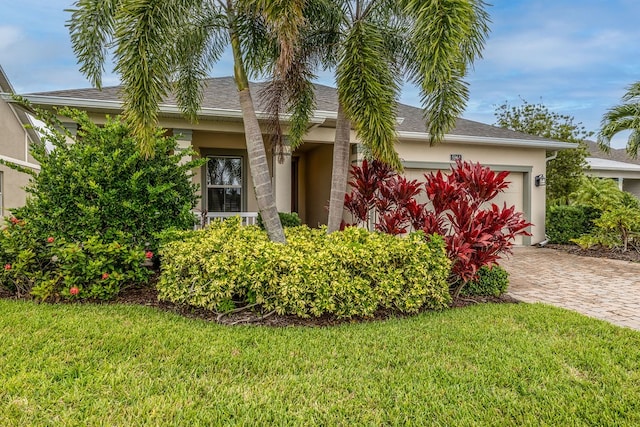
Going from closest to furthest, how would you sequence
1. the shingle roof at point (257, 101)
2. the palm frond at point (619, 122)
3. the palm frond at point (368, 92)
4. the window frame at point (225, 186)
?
the palm frond at point (368, 92) < the shingle roof at point (257, 101) < the window frame at point (225, 186) < the palm frond at point (619, 122)

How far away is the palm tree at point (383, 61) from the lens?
423cm

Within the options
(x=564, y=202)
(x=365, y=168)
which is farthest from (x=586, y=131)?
(x=365, y=168)

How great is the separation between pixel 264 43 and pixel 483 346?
18.5 feet

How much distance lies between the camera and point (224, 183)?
1041 centimetres

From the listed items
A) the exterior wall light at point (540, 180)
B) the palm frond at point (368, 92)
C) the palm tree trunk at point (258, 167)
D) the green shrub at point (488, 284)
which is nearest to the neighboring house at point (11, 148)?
the palm tree trunk at point (258, 167)

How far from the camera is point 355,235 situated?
515 cm

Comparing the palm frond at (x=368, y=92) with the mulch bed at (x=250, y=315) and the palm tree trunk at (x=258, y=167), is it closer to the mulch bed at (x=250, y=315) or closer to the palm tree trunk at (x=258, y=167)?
the palm tree trunk at (x=258, y=167)

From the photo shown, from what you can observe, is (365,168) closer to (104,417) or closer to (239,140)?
(239,140)

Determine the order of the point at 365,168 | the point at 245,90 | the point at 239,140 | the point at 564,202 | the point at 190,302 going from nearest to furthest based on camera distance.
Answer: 1. the point at 190,302
2. the point at 245,90
3. the point at 365,168
4. the point at 239,140
5. the point at 564,202

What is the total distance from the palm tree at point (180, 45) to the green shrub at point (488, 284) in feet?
9.77

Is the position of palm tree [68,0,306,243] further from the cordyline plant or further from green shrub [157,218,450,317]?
the cordyline plant

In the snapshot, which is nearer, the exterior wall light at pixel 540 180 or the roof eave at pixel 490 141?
the roof eave at pixel 490 141

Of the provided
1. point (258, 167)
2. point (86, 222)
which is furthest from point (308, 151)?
point (86, 222)

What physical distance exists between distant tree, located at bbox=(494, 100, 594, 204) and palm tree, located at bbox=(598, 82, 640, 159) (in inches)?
79.6
